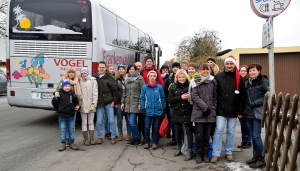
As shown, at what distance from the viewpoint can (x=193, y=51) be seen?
30.6m

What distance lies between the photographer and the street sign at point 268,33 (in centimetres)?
472

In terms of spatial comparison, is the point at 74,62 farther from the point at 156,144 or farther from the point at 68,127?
the point at 156,144

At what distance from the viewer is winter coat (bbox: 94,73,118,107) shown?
7234 millimetres

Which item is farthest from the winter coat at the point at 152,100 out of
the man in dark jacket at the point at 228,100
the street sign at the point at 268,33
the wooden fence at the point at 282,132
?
the street sign at the point at 268,33

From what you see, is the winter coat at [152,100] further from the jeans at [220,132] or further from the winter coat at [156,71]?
the jeans at [220,132]

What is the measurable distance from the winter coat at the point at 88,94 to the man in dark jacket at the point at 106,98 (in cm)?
18

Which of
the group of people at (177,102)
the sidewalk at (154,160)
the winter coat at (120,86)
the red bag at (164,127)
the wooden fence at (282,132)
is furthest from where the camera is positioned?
the winter coat at (120,86)

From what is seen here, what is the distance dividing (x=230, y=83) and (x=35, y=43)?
19.0ft

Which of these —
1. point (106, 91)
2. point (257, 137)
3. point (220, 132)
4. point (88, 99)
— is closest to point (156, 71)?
point (106, 91)

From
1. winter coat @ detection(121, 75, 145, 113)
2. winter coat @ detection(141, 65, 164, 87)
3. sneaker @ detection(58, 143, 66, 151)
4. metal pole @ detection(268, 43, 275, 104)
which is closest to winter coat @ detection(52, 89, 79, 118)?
sneaker @ detection(58, 143, 66, 151)

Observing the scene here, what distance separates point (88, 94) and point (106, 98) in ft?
1.41

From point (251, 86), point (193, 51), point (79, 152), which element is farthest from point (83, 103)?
point (193, 51)

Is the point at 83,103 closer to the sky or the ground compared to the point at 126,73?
closer to the ground

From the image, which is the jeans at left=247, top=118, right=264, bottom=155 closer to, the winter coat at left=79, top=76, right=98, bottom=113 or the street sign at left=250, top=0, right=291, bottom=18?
the street sign at left=250, top=0, right=291, bottom=18
